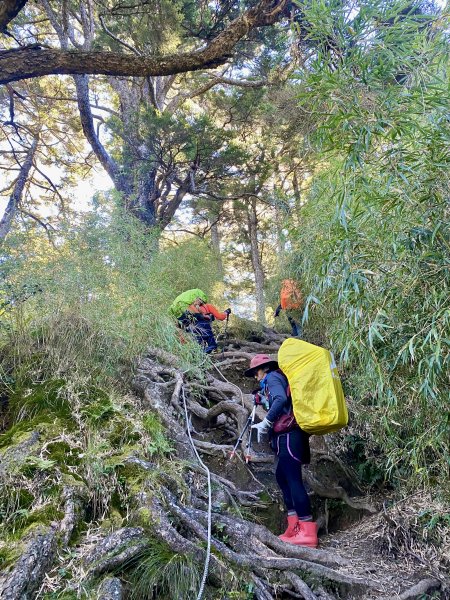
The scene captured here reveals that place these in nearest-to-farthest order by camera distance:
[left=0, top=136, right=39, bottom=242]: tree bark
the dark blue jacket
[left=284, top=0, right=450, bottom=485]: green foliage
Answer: [left=284, top=0, right=450, bottom=485]: green foliage, the dark blue jacket, [left=0, top=136, right=39, bottom=242]: tree bark

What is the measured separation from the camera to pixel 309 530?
9.05ft

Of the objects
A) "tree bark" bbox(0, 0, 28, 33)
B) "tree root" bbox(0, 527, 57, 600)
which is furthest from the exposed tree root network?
"tree bark" bbox(0, 0, 28, 33)

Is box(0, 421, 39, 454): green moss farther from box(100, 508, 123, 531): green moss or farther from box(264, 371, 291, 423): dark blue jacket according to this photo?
box(264, 371, 291, 423): dark blue jacket

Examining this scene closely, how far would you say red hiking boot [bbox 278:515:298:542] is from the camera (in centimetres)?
282

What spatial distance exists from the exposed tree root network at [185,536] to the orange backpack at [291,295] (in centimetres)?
266

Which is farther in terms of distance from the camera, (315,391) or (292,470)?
(292,470)

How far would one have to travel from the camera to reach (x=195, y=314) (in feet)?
A: 17.8

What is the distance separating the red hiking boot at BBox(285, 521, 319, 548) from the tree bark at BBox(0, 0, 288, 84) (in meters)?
4.54

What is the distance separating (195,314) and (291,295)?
148 cm

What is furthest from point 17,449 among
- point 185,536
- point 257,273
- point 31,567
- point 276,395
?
point 257,273

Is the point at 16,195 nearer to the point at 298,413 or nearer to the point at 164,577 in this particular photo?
the point at 298,413

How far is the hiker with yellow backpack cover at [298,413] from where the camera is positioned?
2.75 metres

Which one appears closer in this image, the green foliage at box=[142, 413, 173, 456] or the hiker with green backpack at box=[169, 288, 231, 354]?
the green foliage at box=[142, 413, 173, 456]

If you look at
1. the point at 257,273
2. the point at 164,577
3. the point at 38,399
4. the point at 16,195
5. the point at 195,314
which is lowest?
the point at 164,577
